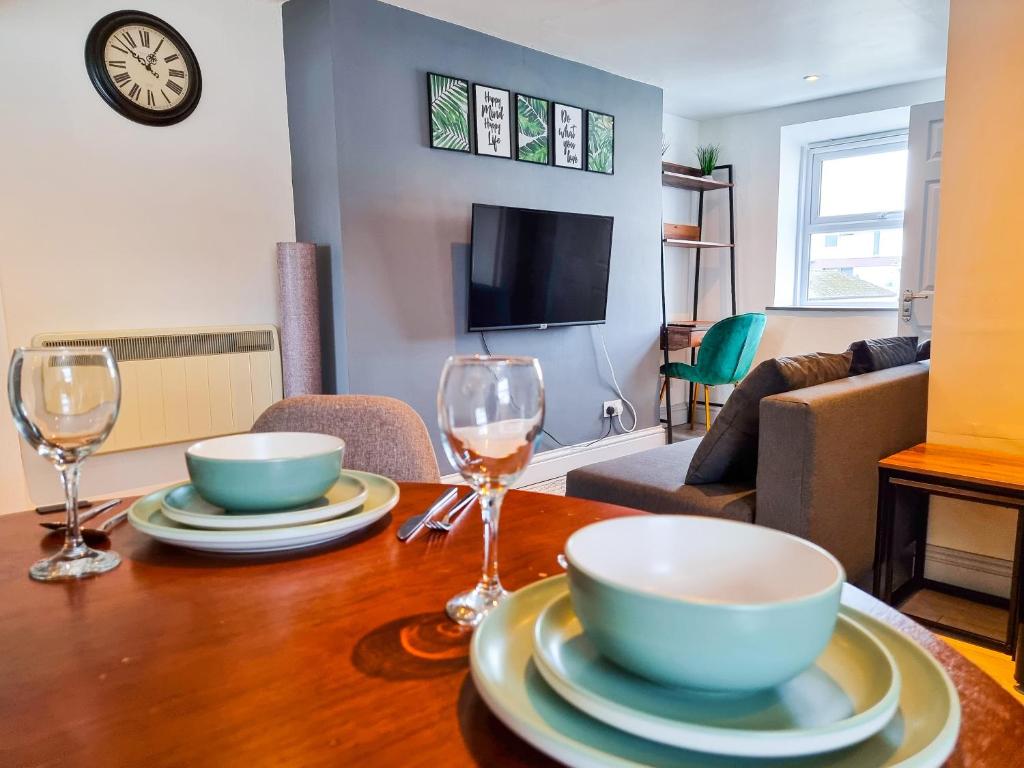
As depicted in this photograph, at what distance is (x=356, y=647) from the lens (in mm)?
542

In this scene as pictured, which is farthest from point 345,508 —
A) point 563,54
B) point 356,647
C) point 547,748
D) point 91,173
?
point 563,54

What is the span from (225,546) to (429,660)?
0.31 m

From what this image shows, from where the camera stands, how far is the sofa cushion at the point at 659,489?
7.11 feet

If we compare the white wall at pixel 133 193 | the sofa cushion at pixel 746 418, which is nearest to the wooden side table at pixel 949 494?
the sofa cushion at pixel 746 418

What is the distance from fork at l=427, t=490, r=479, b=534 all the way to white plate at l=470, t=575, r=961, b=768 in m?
0.35

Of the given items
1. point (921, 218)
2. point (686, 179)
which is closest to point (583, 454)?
point (686, 179)

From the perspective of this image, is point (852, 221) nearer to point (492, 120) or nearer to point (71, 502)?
point (492, 120)

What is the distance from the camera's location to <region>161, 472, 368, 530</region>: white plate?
732 millimetres

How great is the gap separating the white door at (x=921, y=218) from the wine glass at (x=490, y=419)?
4.61 metres

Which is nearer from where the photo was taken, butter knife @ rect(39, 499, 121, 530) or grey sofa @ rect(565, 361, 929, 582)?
butter knife @ rect(39, 499, 121, 530)

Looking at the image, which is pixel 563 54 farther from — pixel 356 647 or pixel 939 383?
pixel 356 647

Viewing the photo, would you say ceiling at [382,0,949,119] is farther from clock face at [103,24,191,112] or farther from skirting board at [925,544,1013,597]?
skirting board at [925,544,1013,597]

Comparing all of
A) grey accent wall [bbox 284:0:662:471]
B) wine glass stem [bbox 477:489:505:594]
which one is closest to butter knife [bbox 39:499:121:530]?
wine glass stem [bbox 477:489:505:594]

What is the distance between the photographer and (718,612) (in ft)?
1.18
